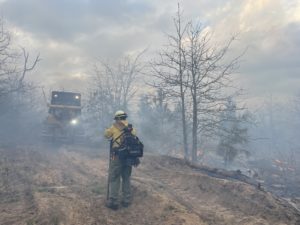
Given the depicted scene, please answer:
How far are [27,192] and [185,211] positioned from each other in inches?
185

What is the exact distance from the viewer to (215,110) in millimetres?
16766

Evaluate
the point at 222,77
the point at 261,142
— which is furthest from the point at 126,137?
the point at 261,142

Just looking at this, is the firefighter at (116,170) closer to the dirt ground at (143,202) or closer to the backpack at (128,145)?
the backpack at (128,145)

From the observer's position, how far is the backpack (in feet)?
25.3

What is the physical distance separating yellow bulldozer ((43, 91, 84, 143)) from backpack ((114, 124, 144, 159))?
53.6 feet

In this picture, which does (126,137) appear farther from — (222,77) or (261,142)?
(261,142)

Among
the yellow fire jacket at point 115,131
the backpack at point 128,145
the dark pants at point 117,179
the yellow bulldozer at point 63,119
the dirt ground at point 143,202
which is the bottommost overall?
the dirt ground at point 143,202

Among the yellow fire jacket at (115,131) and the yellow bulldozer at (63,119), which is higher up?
the yellow bulldozer at (63,119)

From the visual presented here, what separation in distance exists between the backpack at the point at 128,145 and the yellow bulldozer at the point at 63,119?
16333mm

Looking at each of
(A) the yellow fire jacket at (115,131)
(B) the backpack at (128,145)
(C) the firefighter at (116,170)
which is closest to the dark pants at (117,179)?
(C) the firefighter at (116,170)

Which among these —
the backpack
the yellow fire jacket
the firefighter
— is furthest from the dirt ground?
the yellow fire jacket

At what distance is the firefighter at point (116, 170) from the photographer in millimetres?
7665

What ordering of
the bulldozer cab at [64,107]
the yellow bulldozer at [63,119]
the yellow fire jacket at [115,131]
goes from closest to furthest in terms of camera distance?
the yellow fire jacket at [115,131] → the yellow bulldozer at [63,119] → the bulldozer cab at [64,107]

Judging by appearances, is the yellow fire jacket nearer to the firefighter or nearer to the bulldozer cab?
the firefighter
